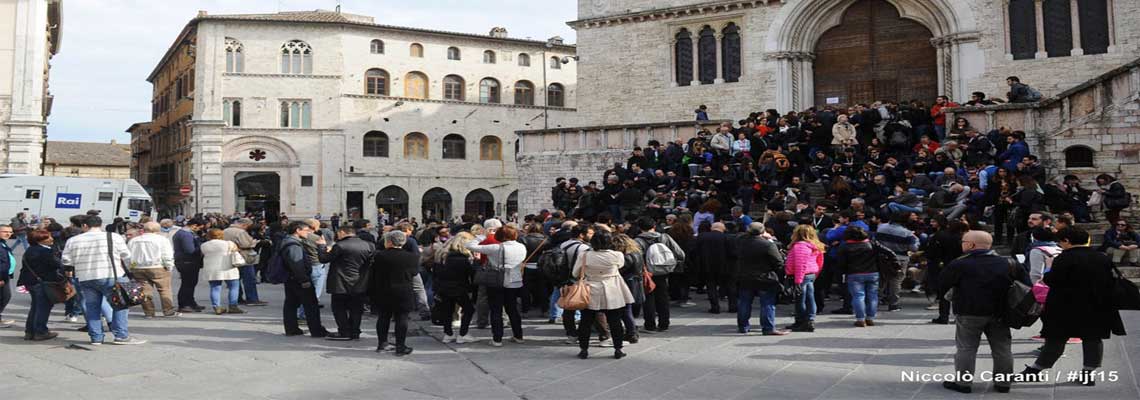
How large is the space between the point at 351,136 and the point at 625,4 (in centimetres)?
1850

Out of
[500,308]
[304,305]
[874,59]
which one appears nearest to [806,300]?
[500,308]

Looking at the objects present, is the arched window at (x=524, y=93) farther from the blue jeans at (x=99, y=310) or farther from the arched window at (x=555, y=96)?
the blue jeans at (x=99, y=310)

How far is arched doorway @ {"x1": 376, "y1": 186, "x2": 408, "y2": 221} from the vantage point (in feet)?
137

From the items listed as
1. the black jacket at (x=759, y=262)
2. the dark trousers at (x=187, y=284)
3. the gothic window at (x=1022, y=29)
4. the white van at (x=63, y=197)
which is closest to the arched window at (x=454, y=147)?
the white van at (x=63, y=197)

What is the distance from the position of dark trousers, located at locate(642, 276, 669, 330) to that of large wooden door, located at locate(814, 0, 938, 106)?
56.4ft

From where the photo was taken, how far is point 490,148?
4434 centimetres

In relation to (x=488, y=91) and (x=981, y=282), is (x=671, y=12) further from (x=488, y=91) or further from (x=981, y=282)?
(x=981, y=282)

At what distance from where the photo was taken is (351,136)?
40406mm

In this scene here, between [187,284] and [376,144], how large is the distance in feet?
98.1

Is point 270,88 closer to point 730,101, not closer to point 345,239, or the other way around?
point 730,101

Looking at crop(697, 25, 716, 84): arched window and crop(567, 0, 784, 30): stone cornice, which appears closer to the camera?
crop(567, 0, 784, 30): stone cornice

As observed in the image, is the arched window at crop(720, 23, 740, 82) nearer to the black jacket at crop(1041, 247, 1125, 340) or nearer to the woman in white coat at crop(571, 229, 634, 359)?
the woman in white coat at crop(571, 229, 634, 359)

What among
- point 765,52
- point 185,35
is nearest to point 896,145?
point 765,52

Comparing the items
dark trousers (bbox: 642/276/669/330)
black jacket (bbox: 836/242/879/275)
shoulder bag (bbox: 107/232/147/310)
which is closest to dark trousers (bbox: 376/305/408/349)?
shoulder bag (bbox: 107/232/147/310)
